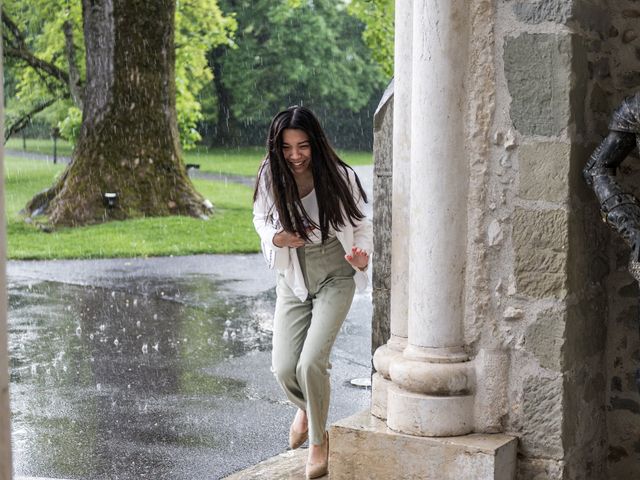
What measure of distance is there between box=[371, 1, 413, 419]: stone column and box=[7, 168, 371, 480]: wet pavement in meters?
1.08

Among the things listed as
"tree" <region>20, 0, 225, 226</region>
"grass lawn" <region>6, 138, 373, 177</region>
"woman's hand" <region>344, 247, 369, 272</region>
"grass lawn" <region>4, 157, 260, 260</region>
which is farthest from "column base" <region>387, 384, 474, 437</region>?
"grass lawn" <region>6, 138, 373, 177</region>

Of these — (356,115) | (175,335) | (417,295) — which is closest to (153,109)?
(175,335)

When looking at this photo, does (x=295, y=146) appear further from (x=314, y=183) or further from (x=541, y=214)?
(x=541, y=214)

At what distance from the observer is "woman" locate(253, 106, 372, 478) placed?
4.54 meters

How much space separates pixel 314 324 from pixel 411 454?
0.69 meters

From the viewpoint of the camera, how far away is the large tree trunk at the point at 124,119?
53.2 feet

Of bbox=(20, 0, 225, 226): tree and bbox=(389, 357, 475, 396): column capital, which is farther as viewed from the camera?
bbox=(20, 0, 225, 226): tree

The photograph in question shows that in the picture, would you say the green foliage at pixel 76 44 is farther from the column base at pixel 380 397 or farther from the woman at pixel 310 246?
the column base at pixel 380 397

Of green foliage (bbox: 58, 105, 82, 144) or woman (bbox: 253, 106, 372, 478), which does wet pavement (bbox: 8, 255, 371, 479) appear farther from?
green foliage (bbox: 58, 105, 82, 144)

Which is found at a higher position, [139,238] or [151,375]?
[139,238]

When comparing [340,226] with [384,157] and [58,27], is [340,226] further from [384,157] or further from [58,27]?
[58,27]

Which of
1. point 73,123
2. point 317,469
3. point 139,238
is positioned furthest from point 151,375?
point 73,123

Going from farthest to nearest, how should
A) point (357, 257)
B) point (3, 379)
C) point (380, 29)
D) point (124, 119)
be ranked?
point (380, 29) → point (124, 119) → point (357, 257) → point (3, 379)

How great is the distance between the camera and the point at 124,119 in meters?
16.4
